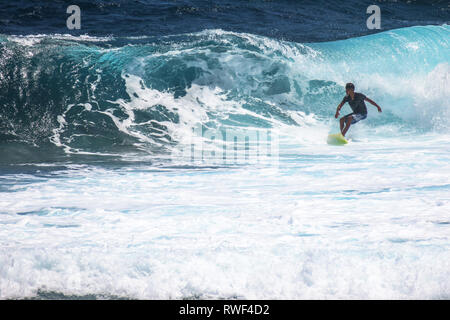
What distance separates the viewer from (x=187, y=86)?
12469mm

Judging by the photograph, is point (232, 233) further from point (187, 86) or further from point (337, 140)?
point (187, 86)

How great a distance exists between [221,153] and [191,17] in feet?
18.9

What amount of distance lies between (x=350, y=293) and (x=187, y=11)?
11.2 metres

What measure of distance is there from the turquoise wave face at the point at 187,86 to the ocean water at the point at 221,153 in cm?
5

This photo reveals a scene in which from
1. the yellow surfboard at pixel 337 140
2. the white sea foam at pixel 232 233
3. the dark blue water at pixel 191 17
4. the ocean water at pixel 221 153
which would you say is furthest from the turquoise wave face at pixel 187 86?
the white sea foam at pixel 232 233

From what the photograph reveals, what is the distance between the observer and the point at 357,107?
29.6ft

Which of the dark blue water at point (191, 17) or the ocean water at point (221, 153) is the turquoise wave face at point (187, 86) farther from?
the dark blue water at point (191, 17)

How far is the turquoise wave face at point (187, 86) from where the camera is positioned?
35.2 feet

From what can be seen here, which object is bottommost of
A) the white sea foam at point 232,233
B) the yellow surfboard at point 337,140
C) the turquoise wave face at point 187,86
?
the white sea foam at point 232,233

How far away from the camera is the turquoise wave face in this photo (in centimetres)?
1072

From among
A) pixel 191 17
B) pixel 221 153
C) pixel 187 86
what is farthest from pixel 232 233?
pixel 191 17
